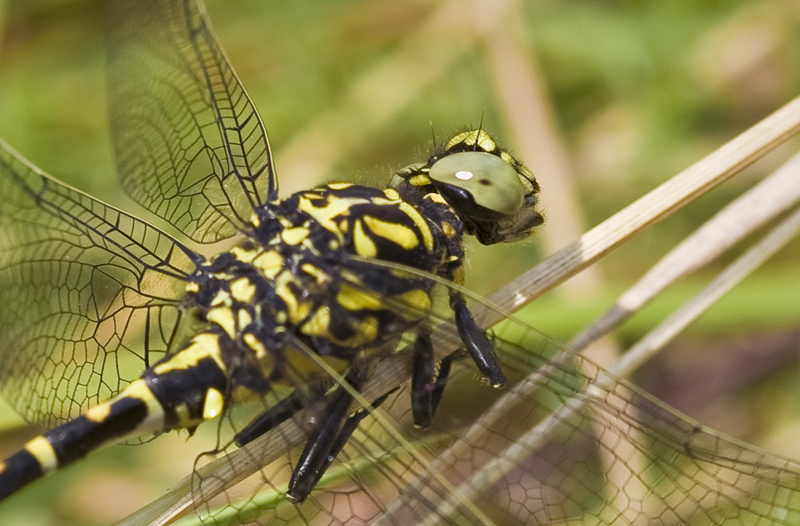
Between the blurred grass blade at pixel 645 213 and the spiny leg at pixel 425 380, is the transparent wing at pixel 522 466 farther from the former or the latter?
the blurred grass blade at pixel 645 213

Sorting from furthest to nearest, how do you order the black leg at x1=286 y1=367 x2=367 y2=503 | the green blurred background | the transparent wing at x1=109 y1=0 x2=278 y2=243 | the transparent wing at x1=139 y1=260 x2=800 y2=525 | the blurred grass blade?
the green blurred background < the transparent wing at x1=109 y1=0 x2=278 y2=243 < the blurred grass blade < the black leg at x1=286 y1=367 x2=367 y2=503 < the transparent wing at x1=139 y1=260 x2=800 y2=525

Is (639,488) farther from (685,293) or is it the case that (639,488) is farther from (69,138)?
(69,138)

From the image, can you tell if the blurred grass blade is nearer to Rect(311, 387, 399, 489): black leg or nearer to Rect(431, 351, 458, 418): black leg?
Rect(431, 351, 458, 418): black leg

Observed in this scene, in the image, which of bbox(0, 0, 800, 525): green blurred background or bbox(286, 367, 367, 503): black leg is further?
bbox(0, 0, 800, 525): green blurred background

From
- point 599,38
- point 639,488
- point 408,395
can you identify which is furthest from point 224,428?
point 599,38

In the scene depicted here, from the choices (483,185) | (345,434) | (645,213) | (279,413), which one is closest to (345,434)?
(345,434)

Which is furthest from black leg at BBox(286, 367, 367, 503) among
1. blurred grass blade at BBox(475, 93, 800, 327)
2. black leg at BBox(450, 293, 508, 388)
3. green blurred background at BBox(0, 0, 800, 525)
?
green blurred background at BBox(0, 0, 800, 525)
